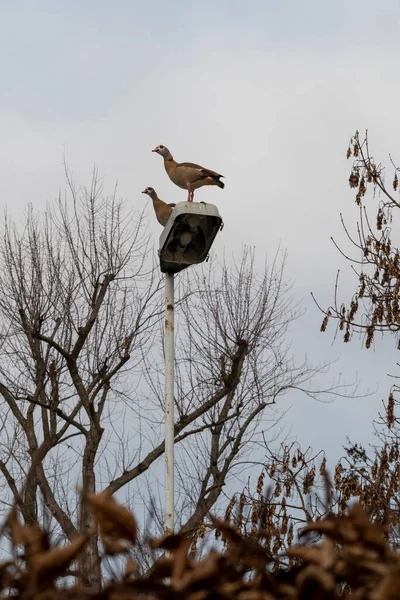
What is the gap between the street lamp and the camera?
6.02m

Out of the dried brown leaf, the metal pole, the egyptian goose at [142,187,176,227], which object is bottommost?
the dried brown leaf

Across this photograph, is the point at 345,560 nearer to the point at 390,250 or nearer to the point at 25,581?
the point at 25,581

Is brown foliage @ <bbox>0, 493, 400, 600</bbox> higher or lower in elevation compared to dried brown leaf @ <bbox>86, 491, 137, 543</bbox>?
lower

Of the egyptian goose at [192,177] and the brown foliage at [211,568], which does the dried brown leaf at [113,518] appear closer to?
the brown foliage at [211,568]

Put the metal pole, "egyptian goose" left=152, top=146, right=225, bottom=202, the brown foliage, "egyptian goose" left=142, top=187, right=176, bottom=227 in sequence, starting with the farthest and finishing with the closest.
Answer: "egyptian goose" left=142, top=187, right=176, bottom=227 < "egyptian goose" left=152, top=146, right=225, bottom=202 < the metal pole < the brown foliage

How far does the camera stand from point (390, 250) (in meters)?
8.00

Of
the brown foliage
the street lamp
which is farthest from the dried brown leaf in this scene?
the street lamp

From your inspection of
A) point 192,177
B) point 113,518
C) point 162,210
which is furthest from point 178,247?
point 113,518

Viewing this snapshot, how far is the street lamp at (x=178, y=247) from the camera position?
6020mm

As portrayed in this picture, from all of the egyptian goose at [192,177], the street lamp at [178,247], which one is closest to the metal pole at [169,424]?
the street lamp at [178,247]

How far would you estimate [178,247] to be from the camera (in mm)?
6344

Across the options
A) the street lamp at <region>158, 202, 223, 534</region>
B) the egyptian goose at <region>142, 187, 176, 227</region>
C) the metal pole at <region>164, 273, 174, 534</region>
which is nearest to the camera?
the street lamp at <region>158, 202, 223, 534</region>

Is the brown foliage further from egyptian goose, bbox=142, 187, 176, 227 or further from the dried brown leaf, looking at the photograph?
egyptian goose, bbox=142, 187, 176, 227

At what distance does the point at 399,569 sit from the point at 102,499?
16.4 inches
